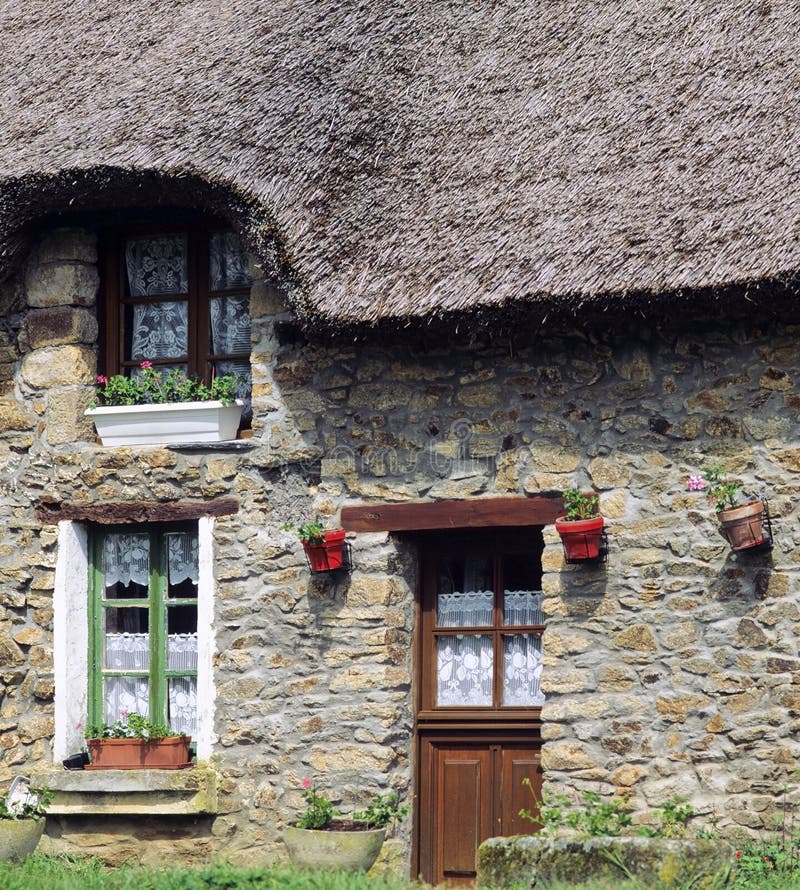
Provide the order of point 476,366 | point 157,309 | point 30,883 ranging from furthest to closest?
1. point 157,309
2. point 476,366
3. point 30,883

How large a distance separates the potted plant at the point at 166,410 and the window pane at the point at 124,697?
1362 millimetres

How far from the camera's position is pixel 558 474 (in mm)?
8188

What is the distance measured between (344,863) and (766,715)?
2219 mm

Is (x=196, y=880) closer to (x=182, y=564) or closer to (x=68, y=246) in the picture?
(x=182, y=564)

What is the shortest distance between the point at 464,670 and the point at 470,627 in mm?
237

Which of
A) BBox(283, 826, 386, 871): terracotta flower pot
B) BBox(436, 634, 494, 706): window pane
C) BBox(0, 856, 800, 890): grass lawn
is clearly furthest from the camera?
BBox(436, 634, 494, 706): window pane

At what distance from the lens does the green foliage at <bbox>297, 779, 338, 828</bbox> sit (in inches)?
325

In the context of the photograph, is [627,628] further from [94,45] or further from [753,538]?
[94,45]

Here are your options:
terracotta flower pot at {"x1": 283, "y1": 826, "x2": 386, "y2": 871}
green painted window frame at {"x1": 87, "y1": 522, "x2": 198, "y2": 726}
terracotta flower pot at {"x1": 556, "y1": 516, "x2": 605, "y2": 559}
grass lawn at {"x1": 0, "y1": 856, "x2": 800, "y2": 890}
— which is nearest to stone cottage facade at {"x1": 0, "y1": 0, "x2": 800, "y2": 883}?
green painted window frame at {"x1": 87, "y1": 522, "x2": 198, "y2": 726}

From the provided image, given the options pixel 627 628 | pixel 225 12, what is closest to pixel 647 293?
pixel 627 628

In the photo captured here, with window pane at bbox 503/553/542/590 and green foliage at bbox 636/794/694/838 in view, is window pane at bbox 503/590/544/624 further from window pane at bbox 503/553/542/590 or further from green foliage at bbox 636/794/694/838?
green foliage at bbox 636/794/694/838

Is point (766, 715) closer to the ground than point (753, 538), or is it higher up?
closer to the ground

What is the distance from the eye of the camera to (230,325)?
921 centimetres

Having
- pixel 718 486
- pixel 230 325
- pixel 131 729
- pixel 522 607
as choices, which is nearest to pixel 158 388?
pixel 230 325
